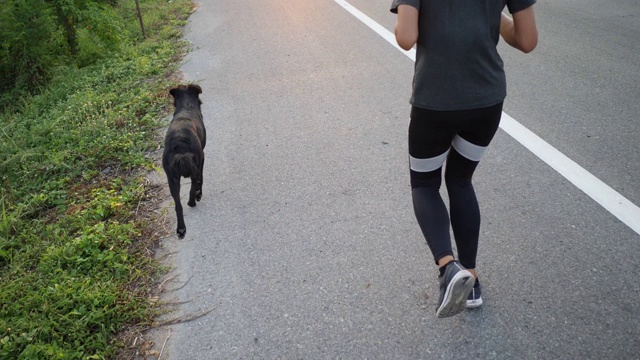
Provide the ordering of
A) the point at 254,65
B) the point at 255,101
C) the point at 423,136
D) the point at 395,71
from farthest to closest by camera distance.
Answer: the point at 254,65 → the point at 395,71 → the point at 255,101 → the point at 423,136

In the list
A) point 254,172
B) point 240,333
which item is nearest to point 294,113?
point 254,172

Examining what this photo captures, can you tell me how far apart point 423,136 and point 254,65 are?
18.0ft

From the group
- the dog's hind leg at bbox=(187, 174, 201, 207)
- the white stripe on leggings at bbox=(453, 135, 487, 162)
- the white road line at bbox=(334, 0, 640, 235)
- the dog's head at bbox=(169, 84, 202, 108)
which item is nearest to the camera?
the white stripe on leggings at bbox=(453, 135, 487, 162)

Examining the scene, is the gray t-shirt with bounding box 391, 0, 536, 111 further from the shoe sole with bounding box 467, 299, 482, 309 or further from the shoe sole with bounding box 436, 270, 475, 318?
the shoe sole with bounding box 467, 299, 482, 309

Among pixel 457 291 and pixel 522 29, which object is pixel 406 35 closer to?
pixel 522 29

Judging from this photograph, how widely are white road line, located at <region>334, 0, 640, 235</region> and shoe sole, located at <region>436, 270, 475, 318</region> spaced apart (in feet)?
5.48

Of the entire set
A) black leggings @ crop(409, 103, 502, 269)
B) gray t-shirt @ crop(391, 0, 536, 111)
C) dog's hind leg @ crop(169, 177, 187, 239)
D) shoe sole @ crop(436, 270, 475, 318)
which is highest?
gray t-shirt @ crop(391, 0, 536, 111)

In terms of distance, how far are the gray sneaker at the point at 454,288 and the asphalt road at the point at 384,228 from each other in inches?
11.9

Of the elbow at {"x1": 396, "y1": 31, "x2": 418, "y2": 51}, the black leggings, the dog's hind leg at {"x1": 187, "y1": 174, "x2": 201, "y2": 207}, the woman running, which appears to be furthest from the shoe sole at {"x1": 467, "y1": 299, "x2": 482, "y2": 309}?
the dog's hind leg at {"x1": 187, "y1": 174, "x2": 201, "y2": 207}

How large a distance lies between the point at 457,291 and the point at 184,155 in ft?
7.94

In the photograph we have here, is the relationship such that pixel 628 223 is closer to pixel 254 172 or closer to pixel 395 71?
pixel 254 172

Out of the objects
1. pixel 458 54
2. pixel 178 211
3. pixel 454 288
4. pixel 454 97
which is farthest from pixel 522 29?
pixel 178 211

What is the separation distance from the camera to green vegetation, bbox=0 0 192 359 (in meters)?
3.08

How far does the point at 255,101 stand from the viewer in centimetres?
624
